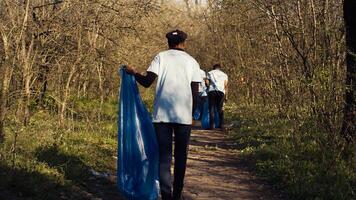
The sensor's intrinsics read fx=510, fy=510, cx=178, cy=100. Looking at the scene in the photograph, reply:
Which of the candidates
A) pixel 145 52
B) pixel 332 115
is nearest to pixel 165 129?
pixel 332 115

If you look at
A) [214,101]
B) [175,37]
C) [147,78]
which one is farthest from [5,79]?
[214,101]

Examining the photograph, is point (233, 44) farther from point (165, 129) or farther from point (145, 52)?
point (165, 129)

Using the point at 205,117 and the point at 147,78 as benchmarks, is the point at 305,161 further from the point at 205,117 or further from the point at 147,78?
the point at 205,117

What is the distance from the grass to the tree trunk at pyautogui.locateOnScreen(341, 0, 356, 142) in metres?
0.19

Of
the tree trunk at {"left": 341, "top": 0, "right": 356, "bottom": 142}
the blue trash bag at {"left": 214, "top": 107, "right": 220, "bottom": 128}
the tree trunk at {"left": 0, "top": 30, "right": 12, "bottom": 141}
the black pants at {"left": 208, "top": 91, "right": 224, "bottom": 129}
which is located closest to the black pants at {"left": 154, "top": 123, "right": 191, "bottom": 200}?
the tree trunk at {"left": 0, "top": 30, "right": 12, "bottom": 141}

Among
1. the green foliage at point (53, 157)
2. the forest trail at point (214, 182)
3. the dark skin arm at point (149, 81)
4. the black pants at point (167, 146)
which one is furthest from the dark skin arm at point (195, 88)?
the green foliage at point (53, 157)

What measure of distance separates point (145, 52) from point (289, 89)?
12.0 m

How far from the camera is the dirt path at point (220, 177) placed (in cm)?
658

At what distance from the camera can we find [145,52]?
797 inches

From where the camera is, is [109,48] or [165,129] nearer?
[165,129]

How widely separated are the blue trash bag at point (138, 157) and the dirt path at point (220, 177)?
878 millimetres

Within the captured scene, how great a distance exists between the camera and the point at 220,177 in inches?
303

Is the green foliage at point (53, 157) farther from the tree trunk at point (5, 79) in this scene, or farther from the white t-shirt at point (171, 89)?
the white t-shirt at point (171, 89)

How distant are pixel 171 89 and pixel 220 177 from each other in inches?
113
